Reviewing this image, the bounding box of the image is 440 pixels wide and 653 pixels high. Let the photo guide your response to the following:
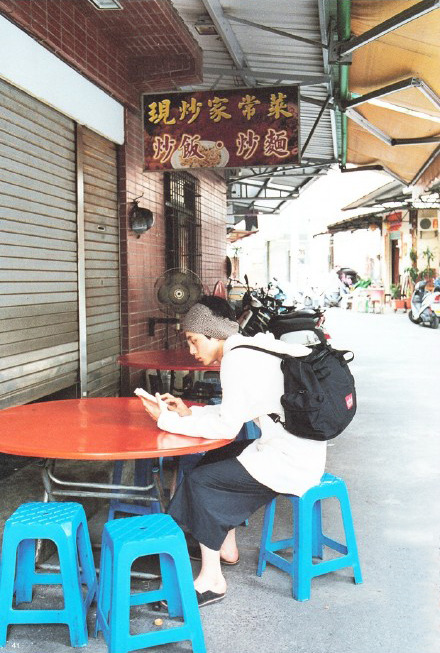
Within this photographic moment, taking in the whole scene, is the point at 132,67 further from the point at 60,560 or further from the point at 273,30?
the point at 60,560

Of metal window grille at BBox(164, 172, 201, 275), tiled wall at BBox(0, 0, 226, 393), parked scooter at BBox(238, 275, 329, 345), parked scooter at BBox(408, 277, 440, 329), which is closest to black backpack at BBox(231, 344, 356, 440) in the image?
tiled wall at BBox(0, 0, 226, 393)

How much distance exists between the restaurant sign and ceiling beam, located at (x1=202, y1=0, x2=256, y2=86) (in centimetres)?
58

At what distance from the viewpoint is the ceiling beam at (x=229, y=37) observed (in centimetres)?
506

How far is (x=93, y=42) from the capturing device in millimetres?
5156

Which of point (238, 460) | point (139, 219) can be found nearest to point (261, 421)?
point (238, 460)

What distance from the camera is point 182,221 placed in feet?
27.6

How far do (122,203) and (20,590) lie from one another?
4017 mm

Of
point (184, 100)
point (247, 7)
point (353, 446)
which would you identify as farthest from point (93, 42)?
point (353, 446)

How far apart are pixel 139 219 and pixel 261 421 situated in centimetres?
374

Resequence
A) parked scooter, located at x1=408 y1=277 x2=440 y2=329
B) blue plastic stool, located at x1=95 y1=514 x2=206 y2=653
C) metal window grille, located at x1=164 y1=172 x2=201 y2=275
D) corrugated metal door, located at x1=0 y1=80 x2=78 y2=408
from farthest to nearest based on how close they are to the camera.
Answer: parked scooter, located at x1=408 y1=277 x2=440 y2=329, metal window grille, located at x1=164 y1=172 x2=201 y2=275, corrugated metal door, located at x1=0 y1=80 x2=78 y2=408, blue plastic stool, located at x1=95 y1=514 x2=206 y2=653

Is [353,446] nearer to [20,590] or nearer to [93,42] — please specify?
[20,590]

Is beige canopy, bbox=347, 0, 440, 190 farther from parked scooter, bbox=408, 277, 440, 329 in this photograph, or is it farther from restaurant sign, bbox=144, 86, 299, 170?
parked scooter, bbox=408, 277, 440, 329

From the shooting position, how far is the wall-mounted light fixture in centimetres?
612

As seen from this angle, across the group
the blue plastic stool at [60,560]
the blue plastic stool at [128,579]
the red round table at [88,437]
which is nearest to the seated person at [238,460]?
the red round table at [88,437]
